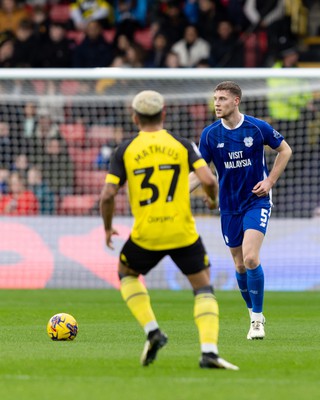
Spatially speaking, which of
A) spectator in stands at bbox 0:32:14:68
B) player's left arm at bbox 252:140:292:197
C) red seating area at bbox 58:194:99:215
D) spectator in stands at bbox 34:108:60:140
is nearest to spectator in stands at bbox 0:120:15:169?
spectator in stands at bbox 34:108:60:140

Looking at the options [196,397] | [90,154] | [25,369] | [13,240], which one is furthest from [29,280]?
[196,397]

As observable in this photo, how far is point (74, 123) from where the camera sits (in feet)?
69.2

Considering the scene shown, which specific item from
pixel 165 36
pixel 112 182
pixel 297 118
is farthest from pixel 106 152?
pixel 112 182

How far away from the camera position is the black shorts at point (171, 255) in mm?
8320

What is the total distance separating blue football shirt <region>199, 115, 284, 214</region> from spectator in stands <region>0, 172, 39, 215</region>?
8783 mm

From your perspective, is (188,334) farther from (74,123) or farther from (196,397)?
(74,123)

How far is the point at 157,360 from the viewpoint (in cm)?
883

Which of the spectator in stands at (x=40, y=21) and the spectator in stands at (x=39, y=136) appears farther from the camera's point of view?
the spectator in stands at (x=40, y=21)

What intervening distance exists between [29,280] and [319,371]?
11.7m

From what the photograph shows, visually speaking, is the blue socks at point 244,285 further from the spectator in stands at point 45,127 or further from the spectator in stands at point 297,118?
the spectator in stands at point 45,127

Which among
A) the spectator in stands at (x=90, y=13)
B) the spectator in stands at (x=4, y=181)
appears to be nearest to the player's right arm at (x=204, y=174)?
the spectator in stands at (x=4, y=181)

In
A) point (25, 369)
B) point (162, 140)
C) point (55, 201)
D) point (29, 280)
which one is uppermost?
point (162, 140)

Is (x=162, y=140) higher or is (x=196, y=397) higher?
(x=162, y=140)

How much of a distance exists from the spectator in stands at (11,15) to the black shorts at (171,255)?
732 inches
